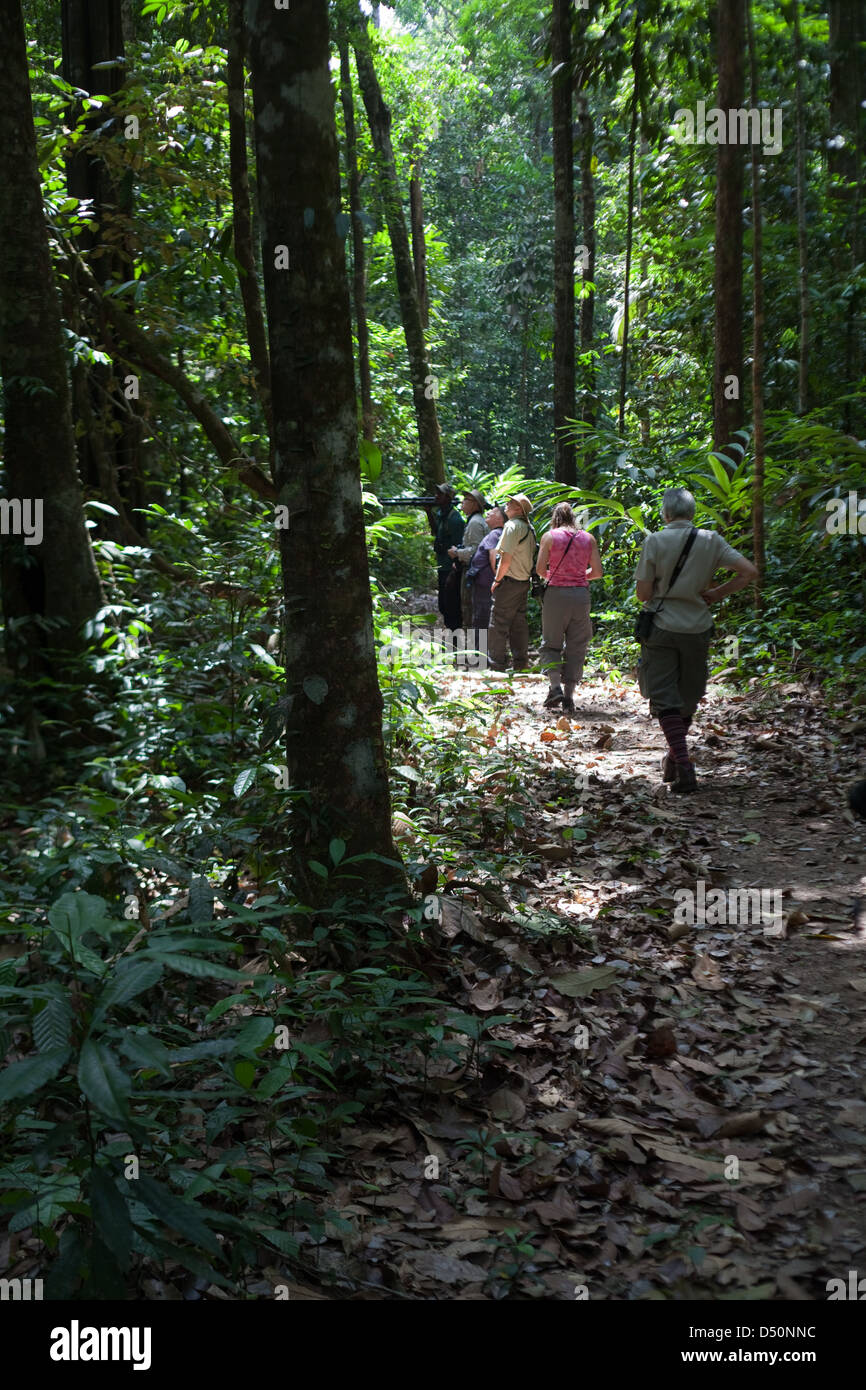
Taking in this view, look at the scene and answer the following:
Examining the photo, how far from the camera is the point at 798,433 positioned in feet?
33.8

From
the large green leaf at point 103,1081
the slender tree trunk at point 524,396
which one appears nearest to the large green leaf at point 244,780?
the large green leaf at point 103,1081

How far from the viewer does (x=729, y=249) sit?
38.1 feet

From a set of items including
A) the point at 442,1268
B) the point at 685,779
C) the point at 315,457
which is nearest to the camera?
the point at 442,1268

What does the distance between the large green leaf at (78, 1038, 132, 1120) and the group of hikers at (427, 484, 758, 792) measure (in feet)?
17.6

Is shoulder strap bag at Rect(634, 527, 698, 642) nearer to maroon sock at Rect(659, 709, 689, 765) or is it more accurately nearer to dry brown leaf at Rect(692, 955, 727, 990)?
maroon sock at Rect(659, 709, 689, 765)

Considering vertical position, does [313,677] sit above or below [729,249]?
below

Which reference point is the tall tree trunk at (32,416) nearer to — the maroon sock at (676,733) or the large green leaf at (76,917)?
the maroon sock at (676,733)

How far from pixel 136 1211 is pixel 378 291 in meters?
25.7

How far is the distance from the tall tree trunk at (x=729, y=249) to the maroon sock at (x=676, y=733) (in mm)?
6069

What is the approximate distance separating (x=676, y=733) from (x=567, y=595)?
10.1 ft

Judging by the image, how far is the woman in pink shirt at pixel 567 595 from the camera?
9.70 m

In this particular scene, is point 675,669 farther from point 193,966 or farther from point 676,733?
point 193,966

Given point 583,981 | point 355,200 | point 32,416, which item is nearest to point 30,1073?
point 583,981

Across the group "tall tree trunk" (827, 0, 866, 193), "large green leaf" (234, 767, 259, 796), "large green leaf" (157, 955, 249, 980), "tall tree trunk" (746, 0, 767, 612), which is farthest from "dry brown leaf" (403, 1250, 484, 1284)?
"tall tree trunk" (827, 0, 866, 193)
